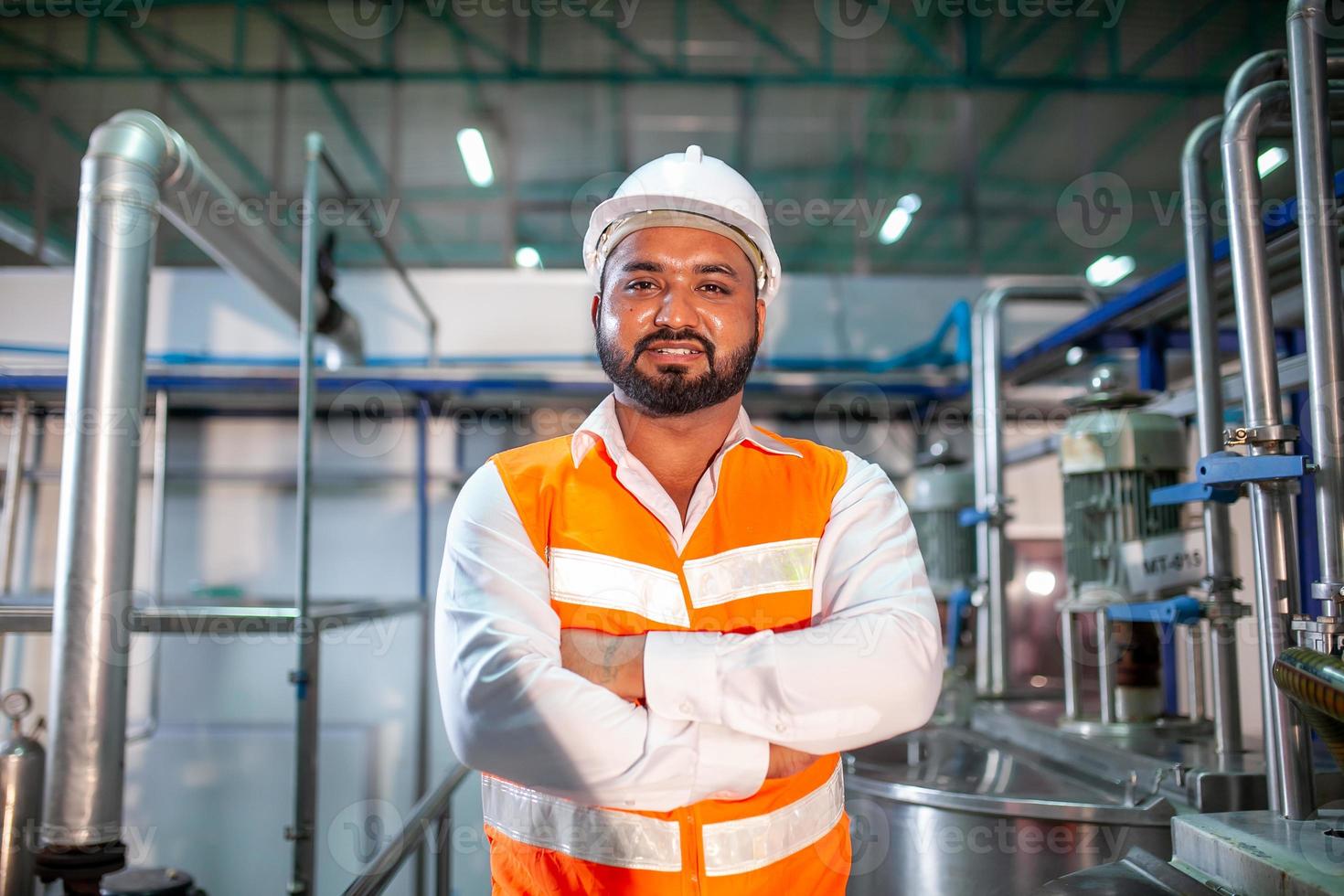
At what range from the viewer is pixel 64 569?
183cm

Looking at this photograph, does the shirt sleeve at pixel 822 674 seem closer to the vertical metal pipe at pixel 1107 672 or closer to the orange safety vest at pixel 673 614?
the orange safety vest at pixel 673 614

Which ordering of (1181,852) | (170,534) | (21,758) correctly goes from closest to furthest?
(1181,852) < (21,758) < (170,534)

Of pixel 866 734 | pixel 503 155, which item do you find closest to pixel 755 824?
pixel 866 734

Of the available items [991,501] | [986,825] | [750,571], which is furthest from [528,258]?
[750,571]

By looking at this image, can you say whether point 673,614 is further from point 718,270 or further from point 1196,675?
point 1196,675

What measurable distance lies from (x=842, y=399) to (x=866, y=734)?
2825mm

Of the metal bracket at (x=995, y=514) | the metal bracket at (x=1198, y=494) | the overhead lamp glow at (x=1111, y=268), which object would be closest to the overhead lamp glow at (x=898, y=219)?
the overhead lamp glow at (x=1111, y=268)

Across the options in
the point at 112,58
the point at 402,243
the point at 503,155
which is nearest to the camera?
the point at 112,58

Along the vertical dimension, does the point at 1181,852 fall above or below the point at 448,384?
below

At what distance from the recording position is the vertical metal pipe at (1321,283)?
48.4 inches

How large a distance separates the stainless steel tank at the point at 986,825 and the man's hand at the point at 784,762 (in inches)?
23.4

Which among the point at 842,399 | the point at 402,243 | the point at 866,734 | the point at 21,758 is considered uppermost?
the point at 402,243

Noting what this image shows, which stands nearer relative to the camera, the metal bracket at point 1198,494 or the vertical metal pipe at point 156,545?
the metal bracket at point 1198,494

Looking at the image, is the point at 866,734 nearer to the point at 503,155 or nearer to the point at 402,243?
the point at 503,155
